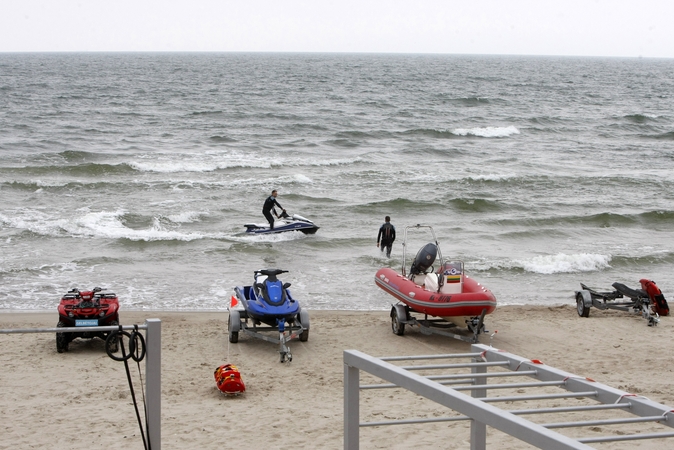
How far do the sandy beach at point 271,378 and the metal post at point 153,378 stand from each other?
2997 mm

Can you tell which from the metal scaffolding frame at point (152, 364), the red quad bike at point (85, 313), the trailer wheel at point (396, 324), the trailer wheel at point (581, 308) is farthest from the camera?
the trailer wheel at point (581, 308)

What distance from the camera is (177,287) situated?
15.9 m

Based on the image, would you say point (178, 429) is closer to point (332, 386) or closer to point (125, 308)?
point (332, 386)

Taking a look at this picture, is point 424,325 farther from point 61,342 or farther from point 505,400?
point 505,400

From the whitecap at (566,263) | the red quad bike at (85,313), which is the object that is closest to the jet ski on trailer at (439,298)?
the red quad bike at (85,313)

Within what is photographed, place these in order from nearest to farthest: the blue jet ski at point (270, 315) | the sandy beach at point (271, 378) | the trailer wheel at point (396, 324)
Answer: the sandy beach at point (271, 378) → the blue jet ski at point (270, 315) → the trailer wheel at point (396, 324)

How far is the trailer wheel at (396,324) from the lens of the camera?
39.3ft

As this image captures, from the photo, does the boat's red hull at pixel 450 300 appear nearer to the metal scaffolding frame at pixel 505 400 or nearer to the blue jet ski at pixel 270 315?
the blue jet ski at pixel 270 315

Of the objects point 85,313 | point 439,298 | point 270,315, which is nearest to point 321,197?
point 439,298

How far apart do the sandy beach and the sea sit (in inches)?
86.9

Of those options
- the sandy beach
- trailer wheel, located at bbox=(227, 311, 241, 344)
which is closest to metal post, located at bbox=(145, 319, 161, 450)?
the sandy beach

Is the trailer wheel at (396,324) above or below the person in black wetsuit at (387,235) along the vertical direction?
below

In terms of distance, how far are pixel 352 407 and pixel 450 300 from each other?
7.40 meters

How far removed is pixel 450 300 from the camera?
11.2m
